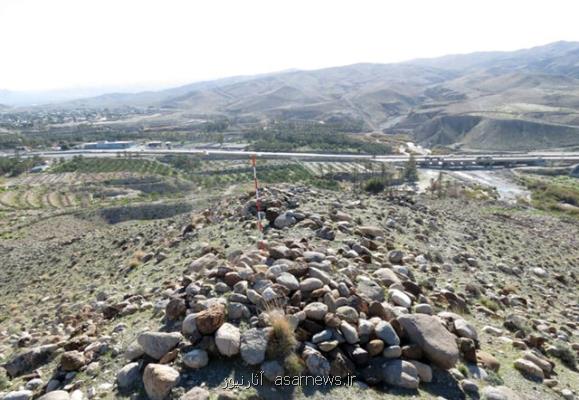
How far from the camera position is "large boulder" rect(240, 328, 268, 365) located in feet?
17.3

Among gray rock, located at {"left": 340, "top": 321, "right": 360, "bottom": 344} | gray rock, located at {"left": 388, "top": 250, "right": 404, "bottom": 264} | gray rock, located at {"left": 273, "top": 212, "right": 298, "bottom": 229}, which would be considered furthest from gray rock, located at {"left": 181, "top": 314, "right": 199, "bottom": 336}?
gray rock, located at {"left": 388, "top": 250, "right": 404, "bottom": 264}

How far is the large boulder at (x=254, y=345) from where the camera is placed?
527 cm

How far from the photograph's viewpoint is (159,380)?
5.01 metres

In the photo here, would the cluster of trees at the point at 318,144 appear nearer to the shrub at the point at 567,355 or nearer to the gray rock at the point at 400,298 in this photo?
the shrub at the point at 567,355

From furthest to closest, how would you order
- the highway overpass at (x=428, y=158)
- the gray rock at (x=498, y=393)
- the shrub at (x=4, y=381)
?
the highway overpass at (x=428, y=158) → the shrub at (x=4, y=381) → the gray rock at (x=498, y=393)

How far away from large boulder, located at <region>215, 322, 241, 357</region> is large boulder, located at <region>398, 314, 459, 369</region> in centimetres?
243

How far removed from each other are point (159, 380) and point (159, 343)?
627mm

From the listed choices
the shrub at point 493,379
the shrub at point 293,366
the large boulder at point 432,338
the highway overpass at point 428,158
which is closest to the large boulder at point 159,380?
the shrub at point 293,366

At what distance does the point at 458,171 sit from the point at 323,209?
202 feet

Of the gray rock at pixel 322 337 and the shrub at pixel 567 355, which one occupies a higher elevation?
the gray rock at pixel 322 337

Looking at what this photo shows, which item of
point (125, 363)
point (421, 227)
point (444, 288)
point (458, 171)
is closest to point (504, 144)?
point (458, 171)

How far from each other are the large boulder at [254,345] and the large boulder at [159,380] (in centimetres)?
89

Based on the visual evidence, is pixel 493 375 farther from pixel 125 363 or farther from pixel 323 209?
pixel 323 209

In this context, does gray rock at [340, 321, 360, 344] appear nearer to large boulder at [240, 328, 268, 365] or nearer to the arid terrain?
the arid terrain
